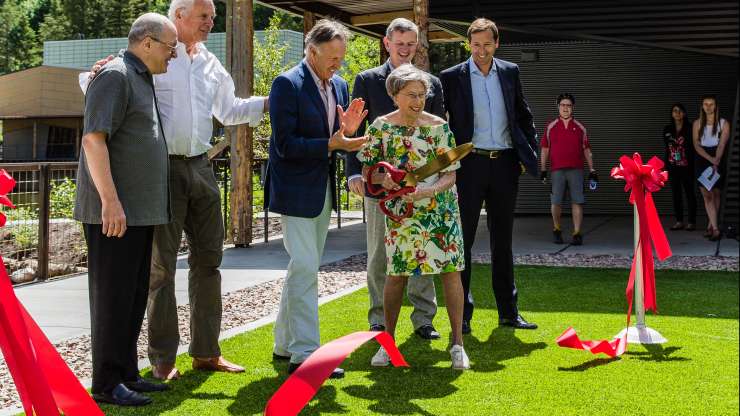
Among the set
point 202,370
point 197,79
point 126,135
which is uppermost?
point 197,79

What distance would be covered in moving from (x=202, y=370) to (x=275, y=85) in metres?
1.69

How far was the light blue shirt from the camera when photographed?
6.39 metres

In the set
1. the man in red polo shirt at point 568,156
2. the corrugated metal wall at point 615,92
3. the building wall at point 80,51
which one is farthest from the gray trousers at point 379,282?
the building wall at point 80,51

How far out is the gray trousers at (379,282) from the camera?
6148 mm

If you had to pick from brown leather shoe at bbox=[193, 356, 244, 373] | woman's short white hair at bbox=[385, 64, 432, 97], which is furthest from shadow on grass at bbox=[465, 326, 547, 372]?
woman's short white hair at bbox=[385, 64, 432, 97]

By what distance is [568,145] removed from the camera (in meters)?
11.8

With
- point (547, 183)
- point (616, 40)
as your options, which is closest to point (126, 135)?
point (616, 40)

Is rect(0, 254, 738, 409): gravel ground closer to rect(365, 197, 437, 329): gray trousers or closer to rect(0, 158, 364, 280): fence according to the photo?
rect(365, 197, 437, 329): gray trousers

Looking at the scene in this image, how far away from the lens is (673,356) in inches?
227

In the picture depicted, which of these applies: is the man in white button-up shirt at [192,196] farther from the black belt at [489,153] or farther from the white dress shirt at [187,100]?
the black belt at [489,153]

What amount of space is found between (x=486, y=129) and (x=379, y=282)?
126 centimetres

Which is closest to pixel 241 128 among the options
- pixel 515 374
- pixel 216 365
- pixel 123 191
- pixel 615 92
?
→ pixel 216 365

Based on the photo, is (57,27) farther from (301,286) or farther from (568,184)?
(301,286)

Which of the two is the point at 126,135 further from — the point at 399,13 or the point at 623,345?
the point at 399,13
